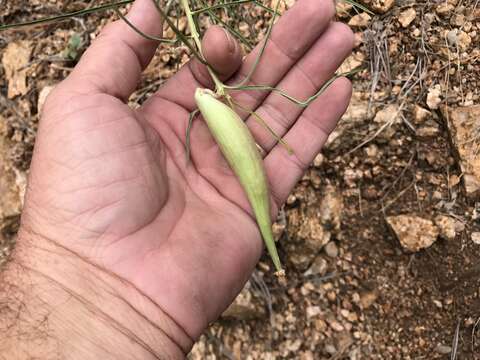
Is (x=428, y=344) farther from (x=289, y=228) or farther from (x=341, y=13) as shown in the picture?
(x=341, y=13)

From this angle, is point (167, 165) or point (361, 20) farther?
point (361, 20)

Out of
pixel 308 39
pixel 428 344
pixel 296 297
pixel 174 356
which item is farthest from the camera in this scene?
pixel 296 297

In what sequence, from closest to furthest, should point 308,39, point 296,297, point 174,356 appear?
1. point 174,356
2. point 308,39
3. point 296,297

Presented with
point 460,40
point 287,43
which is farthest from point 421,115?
point 287,43

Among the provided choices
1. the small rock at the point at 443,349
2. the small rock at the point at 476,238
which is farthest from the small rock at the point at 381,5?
the small rock at the point at 443,349

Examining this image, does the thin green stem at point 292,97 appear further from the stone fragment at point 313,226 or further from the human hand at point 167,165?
the stone fragment at point 313,226

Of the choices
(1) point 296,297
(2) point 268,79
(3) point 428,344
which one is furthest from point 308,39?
(3) point 428,344

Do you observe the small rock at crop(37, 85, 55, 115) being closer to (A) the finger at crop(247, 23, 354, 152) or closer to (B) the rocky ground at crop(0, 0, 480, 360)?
(A) the finger at crop(247, 23, 354, 152)

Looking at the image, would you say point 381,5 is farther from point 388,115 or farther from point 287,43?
point 287,43
